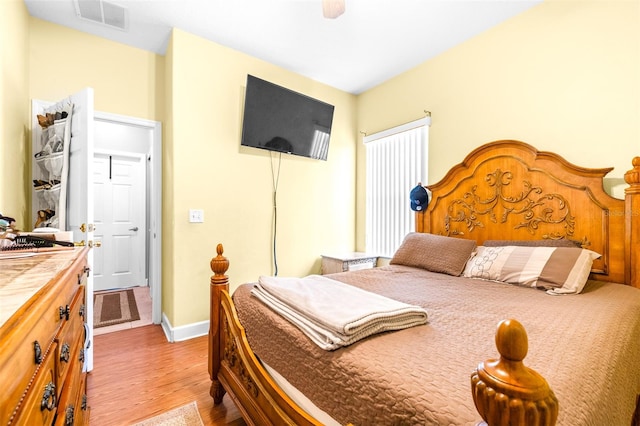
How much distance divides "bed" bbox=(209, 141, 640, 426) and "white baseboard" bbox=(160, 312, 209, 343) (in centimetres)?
102

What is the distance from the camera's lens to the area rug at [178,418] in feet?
5.01

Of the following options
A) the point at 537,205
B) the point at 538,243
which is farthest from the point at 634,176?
the point at 538,243

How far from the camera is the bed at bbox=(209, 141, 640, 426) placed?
644mm

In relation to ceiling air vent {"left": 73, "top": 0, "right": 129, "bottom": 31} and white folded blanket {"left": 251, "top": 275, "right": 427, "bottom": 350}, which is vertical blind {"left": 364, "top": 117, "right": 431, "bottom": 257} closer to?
white folded blanket {"left": 251, "top": 275, "right": 427, "bottom": 350}

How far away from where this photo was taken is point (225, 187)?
2.79m

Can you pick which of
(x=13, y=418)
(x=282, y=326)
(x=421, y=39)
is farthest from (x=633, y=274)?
(x=13, y=418)

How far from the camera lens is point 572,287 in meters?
1.58

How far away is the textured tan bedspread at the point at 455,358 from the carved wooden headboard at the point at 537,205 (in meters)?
0.40

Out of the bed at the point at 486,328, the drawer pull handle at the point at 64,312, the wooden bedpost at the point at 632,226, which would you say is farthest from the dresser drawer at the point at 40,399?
the wooden bedpost at the point at 632,226

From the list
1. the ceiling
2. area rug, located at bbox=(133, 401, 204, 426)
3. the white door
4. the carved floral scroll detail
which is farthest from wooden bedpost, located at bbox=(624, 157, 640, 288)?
the white door

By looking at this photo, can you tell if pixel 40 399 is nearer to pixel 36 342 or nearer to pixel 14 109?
pixel 36 342

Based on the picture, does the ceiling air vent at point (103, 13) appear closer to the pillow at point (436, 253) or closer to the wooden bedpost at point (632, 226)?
the pillow at point (436, 253)

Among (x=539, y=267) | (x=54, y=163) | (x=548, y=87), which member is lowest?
(x=539, y=267)

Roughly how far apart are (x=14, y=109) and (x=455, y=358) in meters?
2.91
